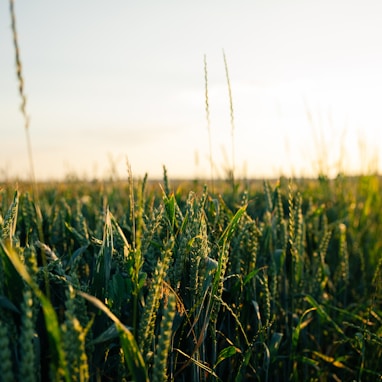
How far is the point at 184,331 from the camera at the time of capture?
1.28 m

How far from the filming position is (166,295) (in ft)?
3.60

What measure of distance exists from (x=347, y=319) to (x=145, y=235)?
1529 mm

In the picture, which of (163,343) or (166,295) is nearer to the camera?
(163,343)

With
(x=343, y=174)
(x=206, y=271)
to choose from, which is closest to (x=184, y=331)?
(x=206, y=271)

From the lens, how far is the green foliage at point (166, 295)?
84 cm

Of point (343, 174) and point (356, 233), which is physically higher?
point (343, 174)

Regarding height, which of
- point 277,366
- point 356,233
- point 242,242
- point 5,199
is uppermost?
point 5,199

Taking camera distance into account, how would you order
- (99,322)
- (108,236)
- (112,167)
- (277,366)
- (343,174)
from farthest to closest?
(343,174) → (112,167) → (277,366) → (108,236) → (99,322)

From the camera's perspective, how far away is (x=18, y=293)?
999 mm

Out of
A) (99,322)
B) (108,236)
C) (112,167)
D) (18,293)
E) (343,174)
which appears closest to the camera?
(18,293)

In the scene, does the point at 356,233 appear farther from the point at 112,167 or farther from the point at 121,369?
the point at 121,369

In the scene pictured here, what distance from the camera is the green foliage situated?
2.76 feet

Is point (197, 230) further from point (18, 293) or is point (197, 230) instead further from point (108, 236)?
point (18, 293)

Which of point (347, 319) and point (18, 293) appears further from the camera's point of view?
point (347, 319)
